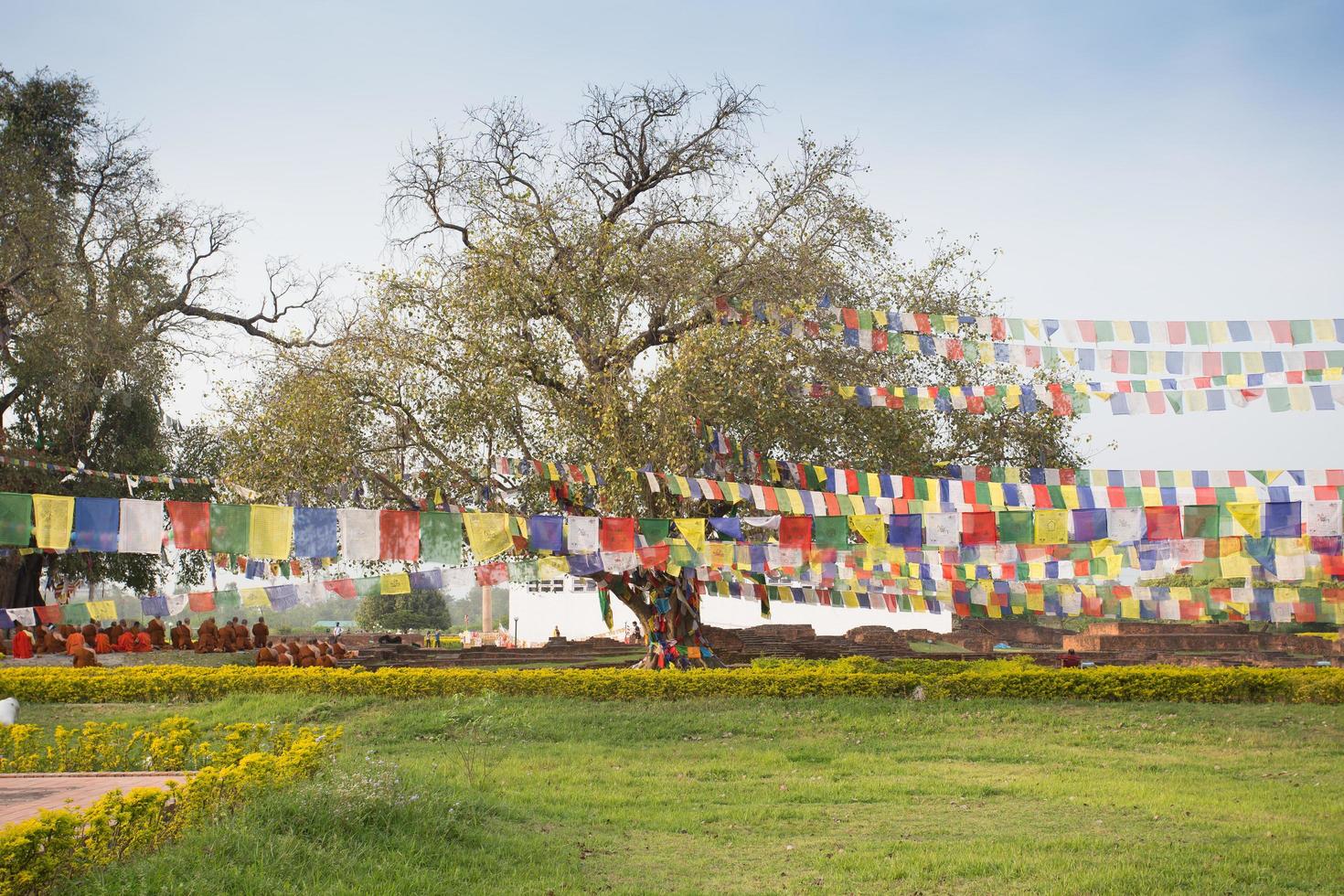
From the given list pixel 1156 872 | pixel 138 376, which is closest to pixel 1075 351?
pixel 1156 872

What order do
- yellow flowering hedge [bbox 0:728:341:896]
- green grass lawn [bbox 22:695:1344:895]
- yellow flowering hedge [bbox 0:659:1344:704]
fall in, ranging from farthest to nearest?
yellow flowering hedge [bbox 0:659:1344:704] < green grass lawn [bbox 22:695:1344:895] < yellow flowering hedge [bbox 0:728:341:896]

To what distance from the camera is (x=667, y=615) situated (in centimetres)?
2152

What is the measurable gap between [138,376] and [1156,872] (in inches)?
900

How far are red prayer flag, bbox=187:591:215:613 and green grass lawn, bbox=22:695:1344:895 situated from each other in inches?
61.4

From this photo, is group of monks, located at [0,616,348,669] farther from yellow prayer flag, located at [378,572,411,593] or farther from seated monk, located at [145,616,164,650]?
yellow prayer flag, located at [378,572,411,593]

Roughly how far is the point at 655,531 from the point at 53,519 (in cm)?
731

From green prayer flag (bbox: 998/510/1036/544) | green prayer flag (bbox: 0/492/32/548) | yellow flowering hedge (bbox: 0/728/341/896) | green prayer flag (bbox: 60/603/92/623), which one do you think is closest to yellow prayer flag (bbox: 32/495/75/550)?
green prayer flag (bbox: 0/492/32/548)

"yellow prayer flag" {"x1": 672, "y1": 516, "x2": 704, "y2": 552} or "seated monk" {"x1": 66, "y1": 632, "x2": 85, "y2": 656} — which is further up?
"yellow prayer flag" {"x1": 672, "y1": 516, "x2": 704, "y2": 552}

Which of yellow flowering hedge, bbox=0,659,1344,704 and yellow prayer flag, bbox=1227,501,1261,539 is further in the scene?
yellow flowering hedge, bbox=0,659,1344,704

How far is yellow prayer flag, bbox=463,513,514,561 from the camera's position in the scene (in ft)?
47.0

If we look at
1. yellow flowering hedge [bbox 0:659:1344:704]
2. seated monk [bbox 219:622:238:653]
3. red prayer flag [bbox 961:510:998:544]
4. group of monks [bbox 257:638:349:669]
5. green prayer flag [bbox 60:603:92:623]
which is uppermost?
red prayer flag [bbox 961:510:998:544]

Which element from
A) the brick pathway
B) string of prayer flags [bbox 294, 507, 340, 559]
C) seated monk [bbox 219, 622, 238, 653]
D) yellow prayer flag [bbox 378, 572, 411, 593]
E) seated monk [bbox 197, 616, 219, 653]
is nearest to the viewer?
the brick pathway

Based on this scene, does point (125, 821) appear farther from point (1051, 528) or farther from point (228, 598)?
point (1051, 528)

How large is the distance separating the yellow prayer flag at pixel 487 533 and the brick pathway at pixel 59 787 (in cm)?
550
